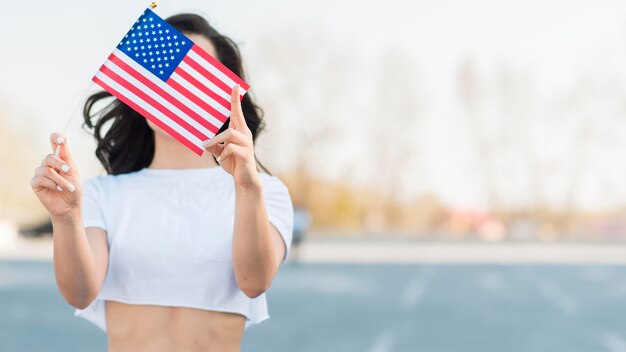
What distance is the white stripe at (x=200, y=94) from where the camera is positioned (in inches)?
117

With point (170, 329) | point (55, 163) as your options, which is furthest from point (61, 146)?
point (170, 329)

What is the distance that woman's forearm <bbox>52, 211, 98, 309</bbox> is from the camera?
2.74 m

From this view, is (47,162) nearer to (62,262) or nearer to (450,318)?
(62,262)

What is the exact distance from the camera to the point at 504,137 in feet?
233

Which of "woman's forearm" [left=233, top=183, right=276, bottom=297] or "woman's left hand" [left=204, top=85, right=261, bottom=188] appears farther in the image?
"woman's forearm" [left=233, top=183, right=276, bottom=297]

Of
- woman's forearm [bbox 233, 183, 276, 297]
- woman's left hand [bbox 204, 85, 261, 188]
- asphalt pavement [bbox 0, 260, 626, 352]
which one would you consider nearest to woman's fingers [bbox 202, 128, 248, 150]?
woman's left hand [bbox 204, 85, 261, 188]

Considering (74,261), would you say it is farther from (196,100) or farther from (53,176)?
(196,100)

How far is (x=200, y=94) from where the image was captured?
9.78ft

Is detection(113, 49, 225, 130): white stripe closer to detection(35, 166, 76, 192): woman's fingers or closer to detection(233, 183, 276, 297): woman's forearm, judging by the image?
detection(233, 183, 276, 297): woman's forearm

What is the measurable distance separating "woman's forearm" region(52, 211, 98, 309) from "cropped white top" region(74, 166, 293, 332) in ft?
0.32

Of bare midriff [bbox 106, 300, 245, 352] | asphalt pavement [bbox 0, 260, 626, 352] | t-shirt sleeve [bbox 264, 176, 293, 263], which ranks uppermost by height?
t-shirt sleeve [bbox 264, 176, 293, 263]

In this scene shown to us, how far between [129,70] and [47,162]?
0.51m

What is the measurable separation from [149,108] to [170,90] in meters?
0.08

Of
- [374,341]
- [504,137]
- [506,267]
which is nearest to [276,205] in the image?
[374,341]
